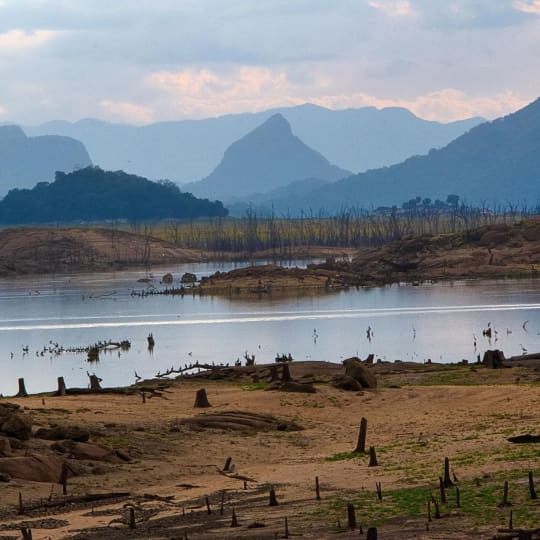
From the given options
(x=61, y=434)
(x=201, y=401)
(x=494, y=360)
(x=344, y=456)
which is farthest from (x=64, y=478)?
(x=494, y=360)

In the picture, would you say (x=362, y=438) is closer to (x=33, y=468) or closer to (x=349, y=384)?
(x=33, y=468)

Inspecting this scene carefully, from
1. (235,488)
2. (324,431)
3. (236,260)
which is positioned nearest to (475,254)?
(236,260)

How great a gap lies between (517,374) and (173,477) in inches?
746

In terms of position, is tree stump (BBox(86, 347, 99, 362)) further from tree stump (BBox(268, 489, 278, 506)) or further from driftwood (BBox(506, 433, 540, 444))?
tree stump (BBox(268, 489, 278, 506))

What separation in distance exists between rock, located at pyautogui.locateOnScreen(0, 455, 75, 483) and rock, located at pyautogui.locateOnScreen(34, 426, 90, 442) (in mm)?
2539

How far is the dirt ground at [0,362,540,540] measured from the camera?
65.5 ft

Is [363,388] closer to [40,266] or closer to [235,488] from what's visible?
[235,488]

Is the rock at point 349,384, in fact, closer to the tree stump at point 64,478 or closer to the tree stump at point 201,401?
the tree stump at point 201,401

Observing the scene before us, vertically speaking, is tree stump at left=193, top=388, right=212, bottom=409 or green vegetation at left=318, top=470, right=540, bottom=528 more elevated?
tree stump at left=193, top=388, right=212, bottom=409

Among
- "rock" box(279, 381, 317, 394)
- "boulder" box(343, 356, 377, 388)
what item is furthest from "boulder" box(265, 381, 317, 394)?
"boulder" box(343, 356, 377, 388)

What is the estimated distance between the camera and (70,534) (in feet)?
66.3

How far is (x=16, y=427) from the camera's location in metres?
27.5

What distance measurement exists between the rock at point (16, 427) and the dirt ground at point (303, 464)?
221 centimetres

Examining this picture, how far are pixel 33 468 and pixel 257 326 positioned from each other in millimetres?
51539
